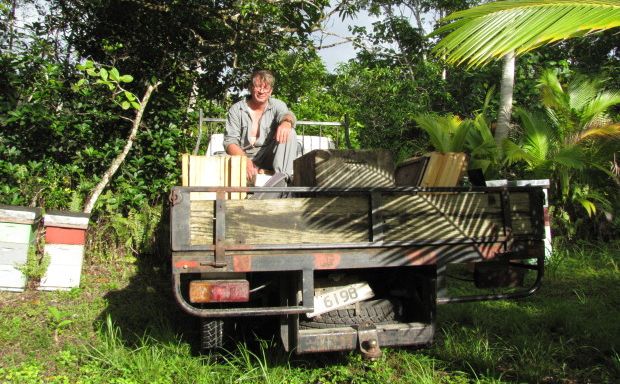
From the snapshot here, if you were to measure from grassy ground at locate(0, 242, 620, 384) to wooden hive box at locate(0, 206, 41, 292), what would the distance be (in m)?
0.13

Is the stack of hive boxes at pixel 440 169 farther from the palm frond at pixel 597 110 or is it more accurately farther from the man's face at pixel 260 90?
the palm frond at pixel 597 110

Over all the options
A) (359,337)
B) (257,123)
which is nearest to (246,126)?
(257,123)

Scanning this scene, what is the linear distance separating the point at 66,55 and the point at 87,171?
1.56m

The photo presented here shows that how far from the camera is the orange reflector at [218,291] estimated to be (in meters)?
2.72

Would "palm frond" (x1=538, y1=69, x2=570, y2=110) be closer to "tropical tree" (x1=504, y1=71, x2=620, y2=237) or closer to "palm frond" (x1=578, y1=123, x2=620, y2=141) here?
"tropical tree" (x1=504, y1=71, x2=620, y2=237)

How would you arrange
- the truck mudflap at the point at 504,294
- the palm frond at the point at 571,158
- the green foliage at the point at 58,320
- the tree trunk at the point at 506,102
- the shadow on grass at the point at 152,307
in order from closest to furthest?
the truck mudflap at the point at 504,294 → the shadow on grass at the point at 152,307 → the green foliage at the point at 58,320 → the palm frond at the point at 571,158 → the tree trunk at the point at 506,102

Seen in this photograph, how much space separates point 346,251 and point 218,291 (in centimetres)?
73

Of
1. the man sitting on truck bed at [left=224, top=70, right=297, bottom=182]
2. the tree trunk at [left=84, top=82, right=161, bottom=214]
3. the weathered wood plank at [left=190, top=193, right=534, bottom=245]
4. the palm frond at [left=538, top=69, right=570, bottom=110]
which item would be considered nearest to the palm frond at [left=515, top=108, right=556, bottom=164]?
the palm frond at [left=538, top=69, right=570, bottom=110]

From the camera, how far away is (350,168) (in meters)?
3.16

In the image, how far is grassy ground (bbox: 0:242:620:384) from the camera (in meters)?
3.20

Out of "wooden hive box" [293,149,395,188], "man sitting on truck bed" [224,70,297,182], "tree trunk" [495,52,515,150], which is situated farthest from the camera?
"tree trunk" [495,52,515,150]

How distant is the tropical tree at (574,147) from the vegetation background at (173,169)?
0.07ft

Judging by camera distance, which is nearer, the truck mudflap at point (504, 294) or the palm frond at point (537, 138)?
the truck mudflap at point (504, 294)

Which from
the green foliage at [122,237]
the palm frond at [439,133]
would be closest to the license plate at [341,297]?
the green foliage at [122,237]
